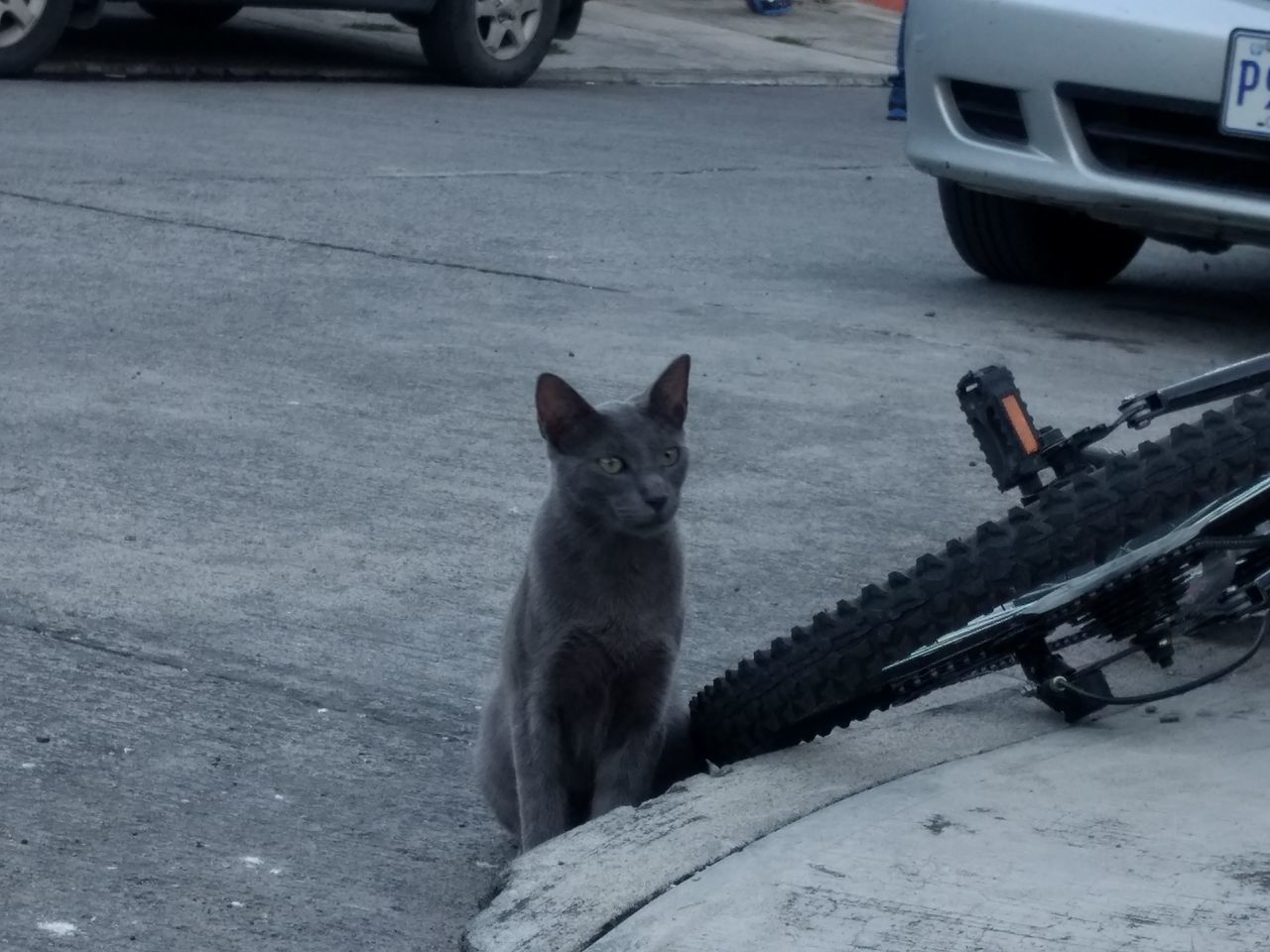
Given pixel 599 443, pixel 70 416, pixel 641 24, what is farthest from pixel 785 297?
pixel 641 24

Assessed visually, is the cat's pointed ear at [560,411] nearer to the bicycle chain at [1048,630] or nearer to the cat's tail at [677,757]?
the cat's tail at [677,757]

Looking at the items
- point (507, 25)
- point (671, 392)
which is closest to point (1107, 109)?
point (671, 392)

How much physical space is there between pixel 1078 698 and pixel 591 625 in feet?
2.52

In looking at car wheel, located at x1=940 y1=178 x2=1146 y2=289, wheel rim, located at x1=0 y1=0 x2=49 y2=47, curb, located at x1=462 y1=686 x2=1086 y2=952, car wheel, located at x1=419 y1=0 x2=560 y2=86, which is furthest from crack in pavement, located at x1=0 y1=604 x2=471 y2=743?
car wheel, located at x1=419 y1=0 x2=560 y2=86

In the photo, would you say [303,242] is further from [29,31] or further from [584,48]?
[584,48]

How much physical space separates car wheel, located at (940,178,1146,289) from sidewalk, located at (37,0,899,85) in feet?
18.0

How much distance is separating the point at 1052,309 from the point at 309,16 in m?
8.24

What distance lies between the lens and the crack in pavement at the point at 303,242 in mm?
6652

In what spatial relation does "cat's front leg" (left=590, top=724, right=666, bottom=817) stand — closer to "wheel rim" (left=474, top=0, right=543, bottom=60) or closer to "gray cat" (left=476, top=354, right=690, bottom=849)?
"gray cat" (left=476, top=354, right=690, bottom=849)

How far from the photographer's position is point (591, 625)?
120 inches

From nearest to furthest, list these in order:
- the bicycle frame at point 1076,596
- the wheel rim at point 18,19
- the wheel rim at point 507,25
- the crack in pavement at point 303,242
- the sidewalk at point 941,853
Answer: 1. the sidewalk at point 941,853
2. the bicycle frame at point 1076,596
3. the crack in pavement at point 303,242
4. the wheel rim at point 18,19
5. the wheel rim at point 507,25

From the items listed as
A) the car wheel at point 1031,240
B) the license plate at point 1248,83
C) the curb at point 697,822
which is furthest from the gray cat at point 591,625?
the car wheel at point 1031,240

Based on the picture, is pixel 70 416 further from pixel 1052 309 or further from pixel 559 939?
pixel 1052 309

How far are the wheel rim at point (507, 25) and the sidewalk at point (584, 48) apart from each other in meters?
0.62
